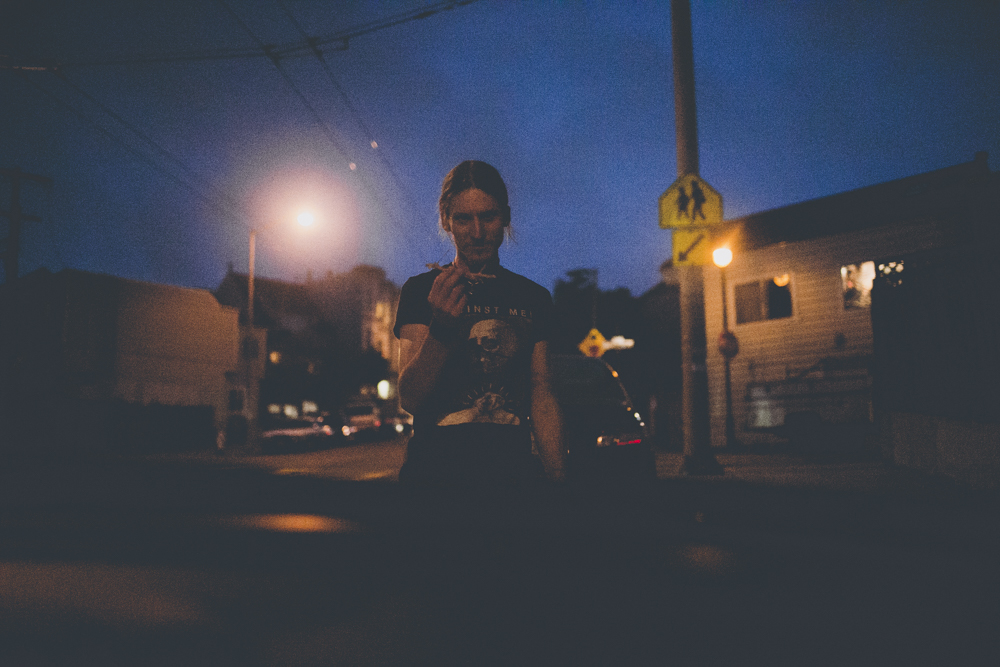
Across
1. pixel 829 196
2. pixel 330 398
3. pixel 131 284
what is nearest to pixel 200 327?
pixel 131 284

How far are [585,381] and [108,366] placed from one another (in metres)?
33.6

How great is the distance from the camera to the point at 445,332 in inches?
71.1

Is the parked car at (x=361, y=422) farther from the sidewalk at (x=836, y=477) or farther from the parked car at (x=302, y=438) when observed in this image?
the sidewalk at (x=836, y=477)

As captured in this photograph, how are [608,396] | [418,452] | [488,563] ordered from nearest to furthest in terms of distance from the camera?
[488,563] → [418,452] → [608,396]

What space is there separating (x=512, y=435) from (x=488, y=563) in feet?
1.50

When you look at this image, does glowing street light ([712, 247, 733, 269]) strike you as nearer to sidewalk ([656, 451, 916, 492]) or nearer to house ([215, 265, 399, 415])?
sidewalk ([656, 451, 916, 492])

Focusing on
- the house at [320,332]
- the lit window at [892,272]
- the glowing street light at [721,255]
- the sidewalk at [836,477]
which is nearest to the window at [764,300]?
the sidewalk at [836,477]

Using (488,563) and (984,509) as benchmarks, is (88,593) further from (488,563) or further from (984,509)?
(984,509)

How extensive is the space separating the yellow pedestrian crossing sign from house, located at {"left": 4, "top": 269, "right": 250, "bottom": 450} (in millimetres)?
24036

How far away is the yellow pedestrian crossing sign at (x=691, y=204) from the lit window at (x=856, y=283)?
10.9m

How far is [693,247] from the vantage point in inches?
364

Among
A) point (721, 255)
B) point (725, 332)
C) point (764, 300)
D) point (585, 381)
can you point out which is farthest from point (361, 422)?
point (585, 381)

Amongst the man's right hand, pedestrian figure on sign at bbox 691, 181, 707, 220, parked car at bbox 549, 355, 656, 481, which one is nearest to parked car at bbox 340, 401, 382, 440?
pedestrian figure on sign at bbox 691, 181, 707, 220

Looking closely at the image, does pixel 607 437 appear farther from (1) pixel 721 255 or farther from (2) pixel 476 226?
(1) pixel 721 255
